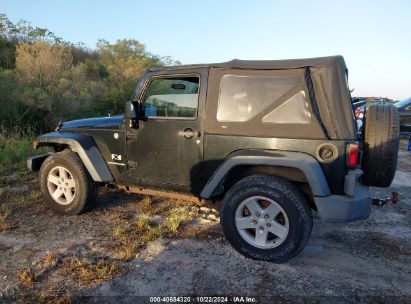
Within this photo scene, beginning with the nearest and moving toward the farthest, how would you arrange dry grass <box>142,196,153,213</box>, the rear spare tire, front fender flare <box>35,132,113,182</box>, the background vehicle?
the rear spare tire
front fender flare <box>35,132,113,182</box>
dry grass <box>142,196,153,213</box>
the background vehicle

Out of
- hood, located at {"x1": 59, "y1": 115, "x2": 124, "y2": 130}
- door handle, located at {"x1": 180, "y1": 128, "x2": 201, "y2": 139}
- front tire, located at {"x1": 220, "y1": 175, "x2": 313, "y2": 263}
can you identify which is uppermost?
hood, located at {"x1": 59, "y1": 115, "x2": 124, "y2": 130}

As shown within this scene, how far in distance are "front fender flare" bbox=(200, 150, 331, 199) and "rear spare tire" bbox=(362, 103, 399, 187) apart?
658mm

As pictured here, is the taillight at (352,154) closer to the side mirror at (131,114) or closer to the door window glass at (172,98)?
the door window glass at (172,98)

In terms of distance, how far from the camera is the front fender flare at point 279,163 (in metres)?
3.22

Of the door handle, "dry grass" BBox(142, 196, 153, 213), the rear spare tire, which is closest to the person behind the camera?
the rear spare tire

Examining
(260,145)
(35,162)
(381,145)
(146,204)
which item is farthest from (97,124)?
(381,145)

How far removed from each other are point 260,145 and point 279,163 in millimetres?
305

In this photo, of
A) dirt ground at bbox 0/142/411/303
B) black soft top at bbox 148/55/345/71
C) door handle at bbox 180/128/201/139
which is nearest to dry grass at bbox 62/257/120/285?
dirt ground at bbox 0/142/411/303

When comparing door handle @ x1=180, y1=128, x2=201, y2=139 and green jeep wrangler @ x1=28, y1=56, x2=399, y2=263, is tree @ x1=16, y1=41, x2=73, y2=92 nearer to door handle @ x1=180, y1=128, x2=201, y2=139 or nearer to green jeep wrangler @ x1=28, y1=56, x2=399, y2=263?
green jeep wrangler @ x1=28, y1=56, x2=399, y2=263

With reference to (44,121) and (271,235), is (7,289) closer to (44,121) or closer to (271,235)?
(271,235)

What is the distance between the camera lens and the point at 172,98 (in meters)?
4.02

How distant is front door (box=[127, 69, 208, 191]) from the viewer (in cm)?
384

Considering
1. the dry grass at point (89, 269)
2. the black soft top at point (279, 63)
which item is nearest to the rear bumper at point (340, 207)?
the black soft top at point (279, 63)

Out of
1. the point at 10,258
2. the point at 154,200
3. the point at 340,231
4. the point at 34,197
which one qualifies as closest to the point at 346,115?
the point at 340,231
